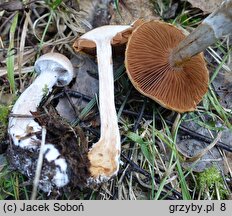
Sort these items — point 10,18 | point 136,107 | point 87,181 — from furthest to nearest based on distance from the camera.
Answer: point 10,18 → point 136,107 → point 87,181

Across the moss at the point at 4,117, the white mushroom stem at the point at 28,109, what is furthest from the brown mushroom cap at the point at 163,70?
the moss at the point at 4,117

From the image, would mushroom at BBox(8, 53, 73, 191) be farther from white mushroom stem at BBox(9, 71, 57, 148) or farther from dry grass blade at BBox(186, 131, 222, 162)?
dry grass blade at BBox(186, 131, 222, 162)

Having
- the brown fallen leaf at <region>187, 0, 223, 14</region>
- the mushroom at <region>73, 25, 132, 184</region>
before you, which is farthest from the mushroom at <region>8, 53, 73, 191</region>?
the brown fallen leaf at <region>187, 0, 223, 14</region>

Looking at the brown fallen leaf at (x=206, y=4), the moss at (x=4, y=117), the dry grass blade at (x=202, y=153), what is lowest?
the dry grass blade at (x=202, y=153)

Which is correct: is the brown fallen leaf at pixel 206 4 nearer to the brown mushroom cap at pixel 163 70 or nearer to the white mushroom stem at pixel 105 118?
the brown mushroom cap at pixel 163 70

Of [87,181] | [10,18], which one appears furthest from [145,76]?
[10,18]

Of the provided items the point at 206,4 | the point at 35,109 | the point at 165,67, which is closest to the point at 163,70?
the point at 165,67

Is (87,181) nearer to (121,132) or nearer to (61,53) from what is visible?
(121,132)

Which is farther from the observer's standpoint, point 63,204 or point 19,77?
point 19,77
